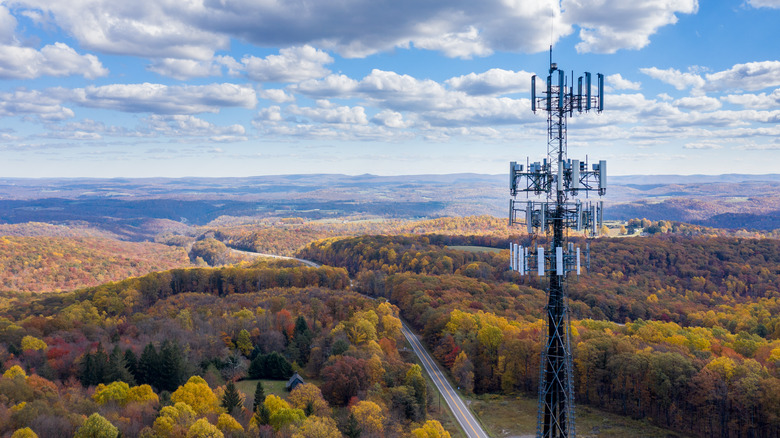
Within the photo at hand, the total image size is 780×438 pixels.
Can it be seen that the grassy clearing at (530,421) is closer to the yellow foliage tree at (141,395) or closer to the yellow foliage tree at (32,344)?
the yellow foliage tree at (141,395)

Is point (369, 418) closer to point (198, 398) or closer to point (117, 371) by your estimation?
point (198, 398)

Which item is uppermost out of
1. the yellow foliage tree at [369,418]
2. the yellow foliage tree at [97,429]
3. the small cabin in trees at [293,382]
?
the yellow foliage tree at [97,429]

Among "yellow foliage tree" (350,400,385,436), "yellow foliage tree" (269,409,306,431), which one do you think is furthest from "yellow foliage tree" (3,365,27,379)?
"yellow foliage tree" (350,400,385,436)

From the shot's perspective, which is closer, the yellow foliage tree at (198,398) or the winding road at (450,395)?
the yellow foliage tree at (198,398)

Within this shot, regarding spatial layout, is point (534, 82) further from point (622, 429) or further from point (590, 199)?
point (622, 429)

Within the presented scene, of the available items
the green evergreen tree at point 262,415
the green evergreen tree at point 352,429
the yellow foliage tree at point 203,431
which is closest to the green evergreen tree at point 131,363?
the green evergreen tree at point 262,415

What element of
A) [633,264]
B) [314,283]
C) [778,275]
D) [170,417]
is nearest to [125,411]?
[170,417]

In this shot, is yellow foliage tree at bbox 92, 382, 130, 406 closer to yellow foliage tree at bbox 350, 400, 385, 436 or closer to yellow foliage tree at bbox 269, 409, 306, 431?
yellow foliage tree at bbox 269, 409, 306, 431
